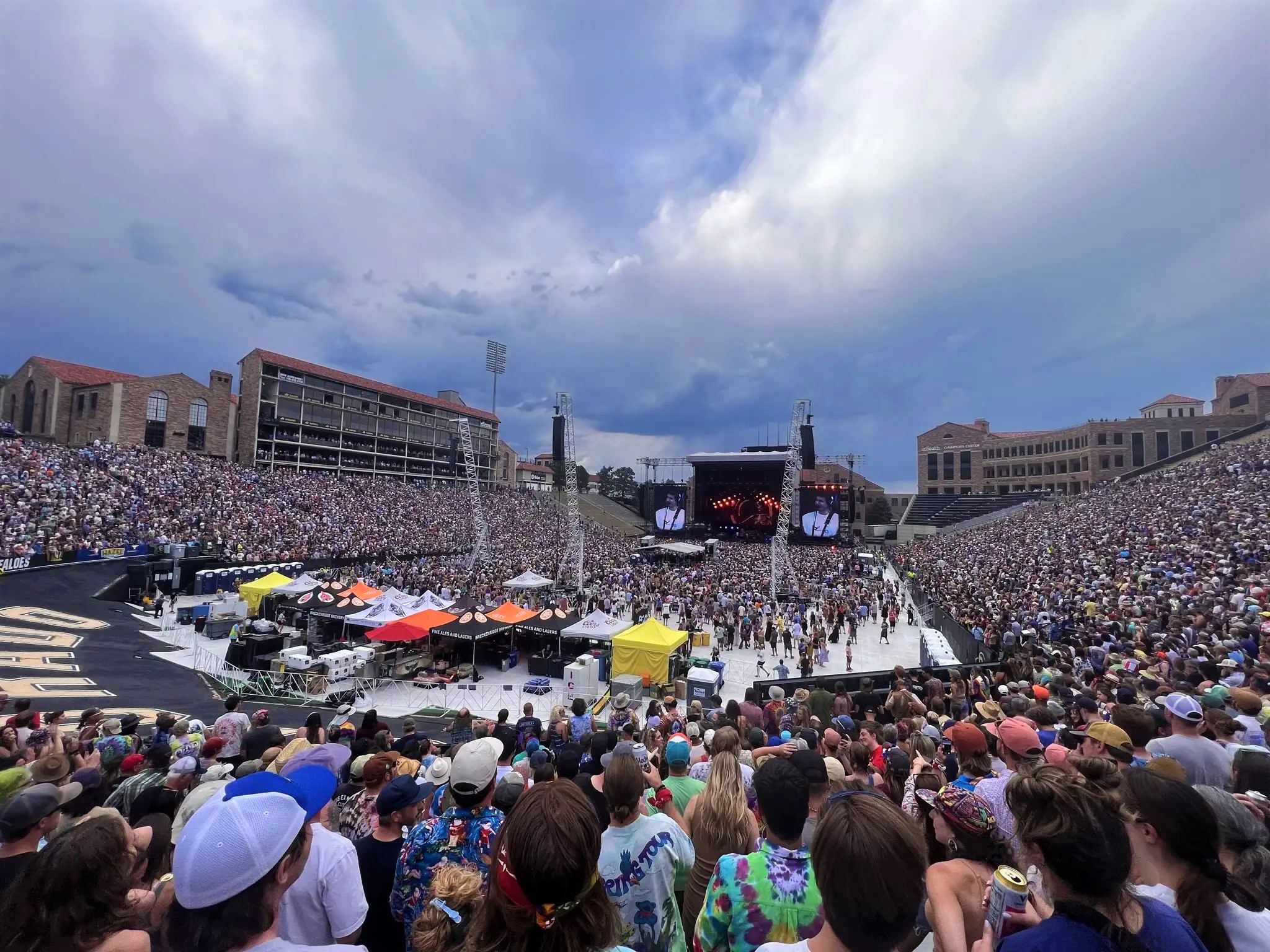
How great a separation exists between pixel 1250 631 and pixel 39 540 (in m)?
38.7

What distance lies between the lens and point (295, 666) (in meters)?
13.4

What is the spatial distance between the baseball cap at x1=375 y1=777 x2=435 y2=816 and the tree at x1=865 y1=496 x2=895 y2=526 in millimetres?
72189

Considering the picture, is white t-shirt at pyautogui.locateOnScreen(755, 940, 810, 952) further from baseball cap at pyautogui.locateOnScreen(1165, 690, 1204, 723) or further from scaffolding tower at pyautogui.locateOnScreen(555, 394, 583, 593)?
scaffolding tower at pyautogui.locateOnScreen(555, 394, 583, 593)

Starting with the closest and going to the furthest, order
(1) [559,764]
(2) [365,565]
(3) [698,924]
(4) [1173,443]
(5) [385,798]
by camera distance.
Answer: (3) [698,924] < (5) [385,798] < (1) [559,764] < (2) [365,565] < (4) [1173,443]

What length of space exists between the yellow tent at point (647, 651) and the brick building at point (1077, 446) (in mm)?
59889

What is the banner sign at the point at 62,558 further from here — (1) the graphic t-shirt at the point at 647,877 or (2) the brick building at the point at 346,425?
(1) the graphic t-shirt at the point at 647,877

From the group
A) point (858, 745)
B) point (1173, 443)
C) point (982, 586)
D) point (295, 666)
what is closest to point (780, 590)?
point (982, 586)

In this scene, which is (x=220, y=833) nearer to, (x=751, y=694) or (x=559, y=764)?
(x=559, y=764)

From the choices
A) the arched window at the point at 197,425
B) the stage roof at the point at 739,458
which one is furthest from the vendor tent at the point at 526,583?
the arched window at the point at 197,425

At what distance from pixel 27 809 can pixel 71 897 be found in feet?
6.00

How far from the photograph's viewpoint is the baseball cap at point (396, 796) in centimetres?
281

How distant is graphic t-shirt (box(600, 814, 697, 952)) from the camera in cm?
223

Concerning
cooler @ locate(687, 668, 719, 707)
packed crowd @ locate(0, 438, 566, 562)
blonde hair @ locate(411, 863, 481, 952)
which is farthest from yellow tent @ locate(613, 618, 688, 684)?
packed crowd @ locate(0, 438, 566, 562)

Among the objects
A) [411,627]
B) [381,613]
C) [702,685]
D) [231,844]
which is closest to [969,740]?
[231,844]
